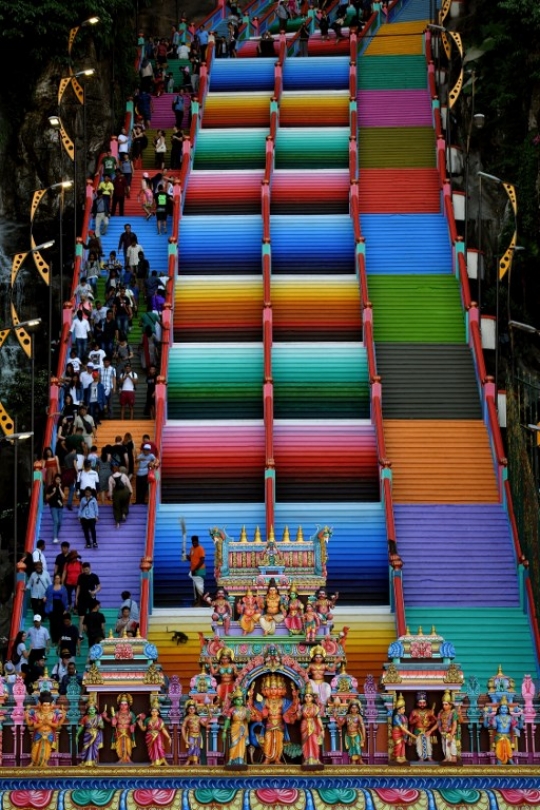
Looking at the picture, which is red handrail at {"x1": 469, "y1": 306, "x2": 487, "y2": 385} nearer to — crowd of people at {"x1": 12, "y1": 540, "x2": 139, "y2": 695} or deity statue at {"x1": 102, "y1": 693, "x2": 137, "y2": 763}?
crowd of people at {"x1": 12, "y1": 540, "x2": 139, "y2": 695}

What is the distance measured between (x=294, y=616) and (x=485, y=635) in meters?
8.82

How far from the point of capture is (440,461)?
46719 millimetres

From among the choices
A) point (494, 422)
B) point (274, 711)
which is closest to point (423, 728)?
point (274, 711)

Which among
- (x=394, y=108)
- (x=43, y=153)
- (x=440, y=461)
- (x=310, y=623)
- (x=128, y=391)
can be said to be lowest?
(x=310, y=623)

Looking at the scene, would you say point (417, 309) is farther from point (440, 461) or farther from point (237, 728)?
point (237, 728)

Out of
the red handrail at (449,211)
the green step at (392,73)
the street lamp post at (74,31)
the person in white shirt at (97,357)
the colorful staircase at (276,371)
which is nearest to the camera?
the colorful staircase at (276,371)

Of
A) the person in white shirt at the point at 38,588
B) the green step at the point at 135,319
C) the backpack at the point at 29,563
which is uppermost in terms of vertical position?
the green step at the point at 135,319

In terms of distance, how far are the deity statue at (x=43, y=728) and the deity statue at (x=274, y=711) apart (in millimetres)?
3003

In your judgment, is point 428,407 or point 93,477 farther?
point 428,407

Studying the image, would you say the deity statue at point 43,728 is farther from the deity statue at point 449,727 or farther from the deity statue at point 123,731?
A: the deity statue at point 449,727

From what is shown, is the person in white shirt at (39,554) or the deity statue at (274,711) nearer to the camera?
the deity statue at (274,711)

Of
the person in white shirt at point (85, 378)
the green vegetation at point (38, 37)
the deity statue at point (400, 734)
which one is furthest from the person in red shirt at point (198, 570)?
the green vegetation at point (38, 37)

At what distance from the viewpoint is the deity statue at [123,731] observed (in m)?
32.7

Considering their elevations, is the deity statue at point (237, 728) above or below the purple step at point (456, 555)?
below
